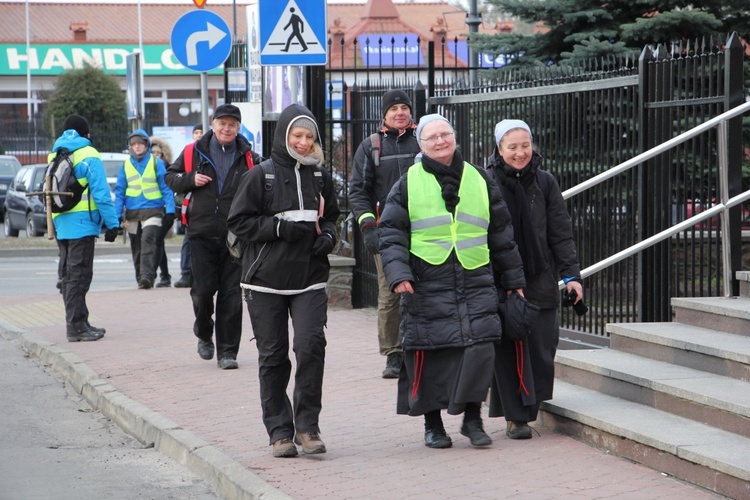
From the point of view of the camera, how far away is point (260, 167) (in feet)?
21.7

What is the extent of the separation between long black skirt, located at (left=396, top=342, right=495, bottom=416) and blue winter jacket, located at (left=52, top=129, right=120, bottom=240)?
205 inches

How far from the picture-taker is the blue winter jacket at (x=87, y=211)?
10.9 m

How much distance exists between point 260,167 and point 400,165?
2.23 meters

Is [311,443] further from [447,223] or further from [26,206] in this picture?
[26,206]

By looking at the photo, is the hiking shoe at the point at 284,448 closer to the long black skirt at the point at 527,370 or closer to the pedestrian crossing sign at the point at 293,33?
the long black skirt at the point at 527,370

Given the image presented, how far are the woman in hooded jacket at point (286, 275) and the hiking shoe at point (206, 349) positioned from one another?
3252 mm

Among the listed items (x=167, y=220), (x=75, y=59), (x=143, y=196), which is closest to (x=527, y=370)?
(x=167, y=220)

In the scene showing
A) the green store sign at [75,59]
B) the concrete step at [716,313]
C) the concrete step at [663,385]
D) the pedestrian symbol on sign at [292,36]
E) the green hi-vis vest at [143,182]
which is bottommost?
the concrete step at [663,385]

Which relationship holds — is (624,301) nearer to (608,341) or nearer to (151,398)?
(608,341)

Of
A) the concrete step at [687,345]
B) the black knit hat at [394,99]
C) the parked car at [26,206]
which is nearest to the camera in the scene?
the concrete step at [687,345]

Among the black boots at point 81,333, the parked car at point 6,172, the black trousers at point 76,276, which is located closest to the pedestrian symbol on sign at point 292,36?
the black trousers at point 76,276

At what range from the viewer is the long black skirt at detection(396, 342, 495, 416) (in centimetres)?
632

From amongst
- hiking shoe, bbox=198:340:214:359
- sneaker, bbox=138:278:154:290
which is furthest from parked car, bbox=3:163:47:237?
hiking shoe, bbox=198:340:214:359

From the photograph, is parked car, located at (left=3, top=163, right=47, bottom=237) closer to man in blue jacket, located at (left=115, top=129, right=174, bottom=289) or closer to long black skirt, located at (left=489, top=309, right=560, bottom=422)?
man in blue jacket, located at (left=115, top=129, right=174, bottom=289)
